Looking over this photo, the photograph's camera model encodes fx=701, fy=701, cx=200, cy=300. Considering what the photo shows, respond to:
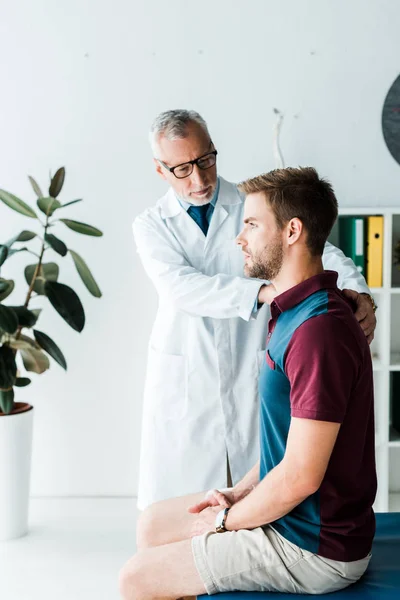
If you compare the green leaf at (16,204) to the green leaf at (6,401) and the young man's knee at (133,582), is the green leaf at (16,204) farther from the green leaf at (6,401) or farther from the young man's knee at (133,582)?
the young man's knee at (133,582)

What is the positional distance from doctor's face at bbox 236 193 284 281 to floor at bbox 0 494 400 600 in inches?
53.8

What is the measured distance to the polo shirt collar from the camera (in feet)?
4.68

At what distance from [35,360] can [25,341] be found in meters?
0.08

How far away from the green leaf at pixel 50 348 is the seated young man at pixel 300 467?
1339mm

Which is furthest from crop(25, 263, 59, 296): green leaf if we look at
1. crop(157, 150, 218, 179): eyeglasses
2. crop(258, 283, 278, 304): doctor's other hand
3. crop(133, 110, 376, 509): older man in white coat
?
crop(258, 283, 278, 304): doctor's other hand

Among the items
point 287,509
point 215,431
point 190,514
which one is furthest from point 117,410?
point 287,509

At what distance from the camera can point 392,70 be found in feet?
9.79

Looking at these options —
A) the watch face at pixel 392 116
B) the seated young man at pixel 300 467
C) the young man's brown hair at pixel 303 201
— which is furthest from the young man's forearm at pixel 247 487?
the watch face at pixel 392 116

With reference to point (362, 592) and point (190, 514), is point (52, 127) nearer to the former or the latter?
point (190, 514)

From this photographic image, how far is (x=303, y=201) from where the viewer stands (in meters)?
1.51

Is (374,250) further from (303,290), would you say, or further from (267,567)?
(267,567)

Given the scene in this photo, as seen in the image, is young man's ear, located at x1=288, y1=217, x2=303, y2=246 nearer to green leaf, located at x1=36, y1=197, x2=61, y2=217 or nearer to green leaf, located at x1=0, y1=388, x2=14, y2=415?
green leaf, located at x1=36, y1=197, x2=61, y2=217

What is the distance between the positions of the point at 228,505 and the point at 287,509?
269 millimetres

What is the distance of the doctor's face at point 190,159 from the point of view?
2146mm
